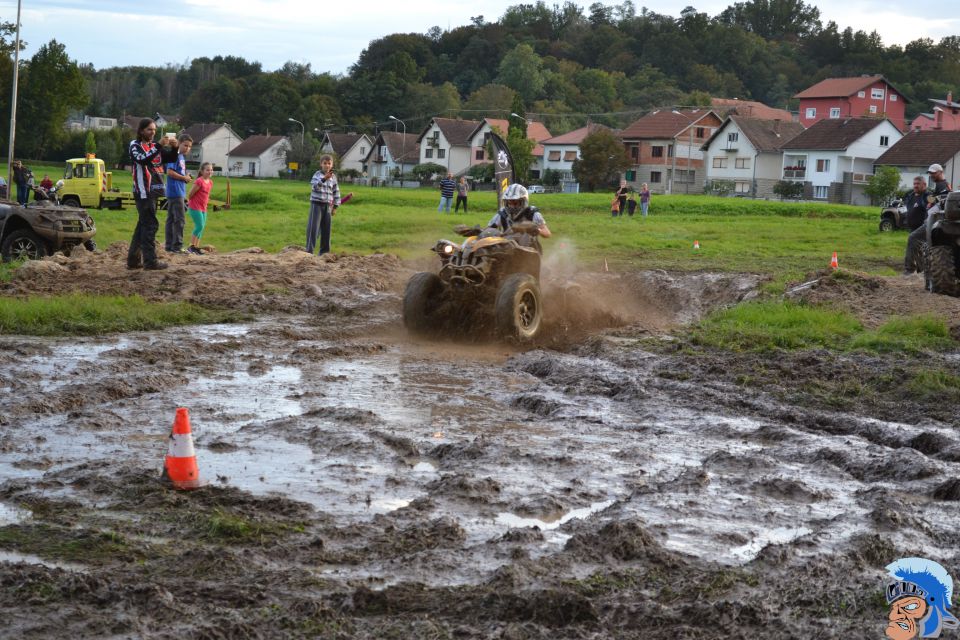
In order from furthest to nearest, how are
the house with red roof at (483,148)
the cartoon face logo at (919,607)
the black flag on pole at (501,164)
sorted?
the house with red roof at (483,148) → the black flag on pole at (501,164) → the cartoon face logo at (919,607)

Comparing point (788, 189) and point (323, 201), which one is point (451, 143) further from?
point (323, 201)

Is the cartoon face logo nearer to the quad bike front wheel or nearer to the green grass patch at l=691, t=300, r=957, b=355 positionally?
the green grass patch at l=691, t=300, r=957, b=355

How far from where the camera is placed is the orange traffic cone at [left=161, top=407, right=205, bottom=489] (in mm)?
6105

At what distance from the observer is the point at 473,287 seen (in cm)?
1231

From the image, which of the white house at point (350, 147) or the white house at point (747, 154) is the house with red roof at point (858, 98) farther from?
the white house at point (350, 147)

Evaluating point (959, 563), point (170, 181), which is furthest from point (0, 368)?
point (170, 181)

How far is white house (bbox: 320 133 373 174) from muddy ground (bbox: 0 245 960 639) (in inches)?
4713

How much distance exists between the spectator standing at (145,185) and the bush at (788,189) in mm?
74982

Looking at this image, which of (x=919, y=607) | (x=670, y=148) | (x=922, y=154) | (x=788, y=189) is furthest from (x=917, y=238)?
(x=670, y=148)

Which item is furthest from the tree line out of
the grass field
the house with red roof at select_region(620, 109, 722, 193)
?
the grass field

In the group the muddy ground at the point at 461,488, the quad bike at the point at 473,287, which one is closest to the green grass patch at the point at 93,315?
the muddy ground at the point at 461,488

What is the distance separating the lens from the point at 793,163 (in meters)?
89.1

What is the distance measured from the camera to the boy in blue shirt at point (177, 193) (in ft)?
54.4

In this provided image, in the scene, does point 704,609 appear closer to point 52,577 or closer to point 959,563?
point 959,563
